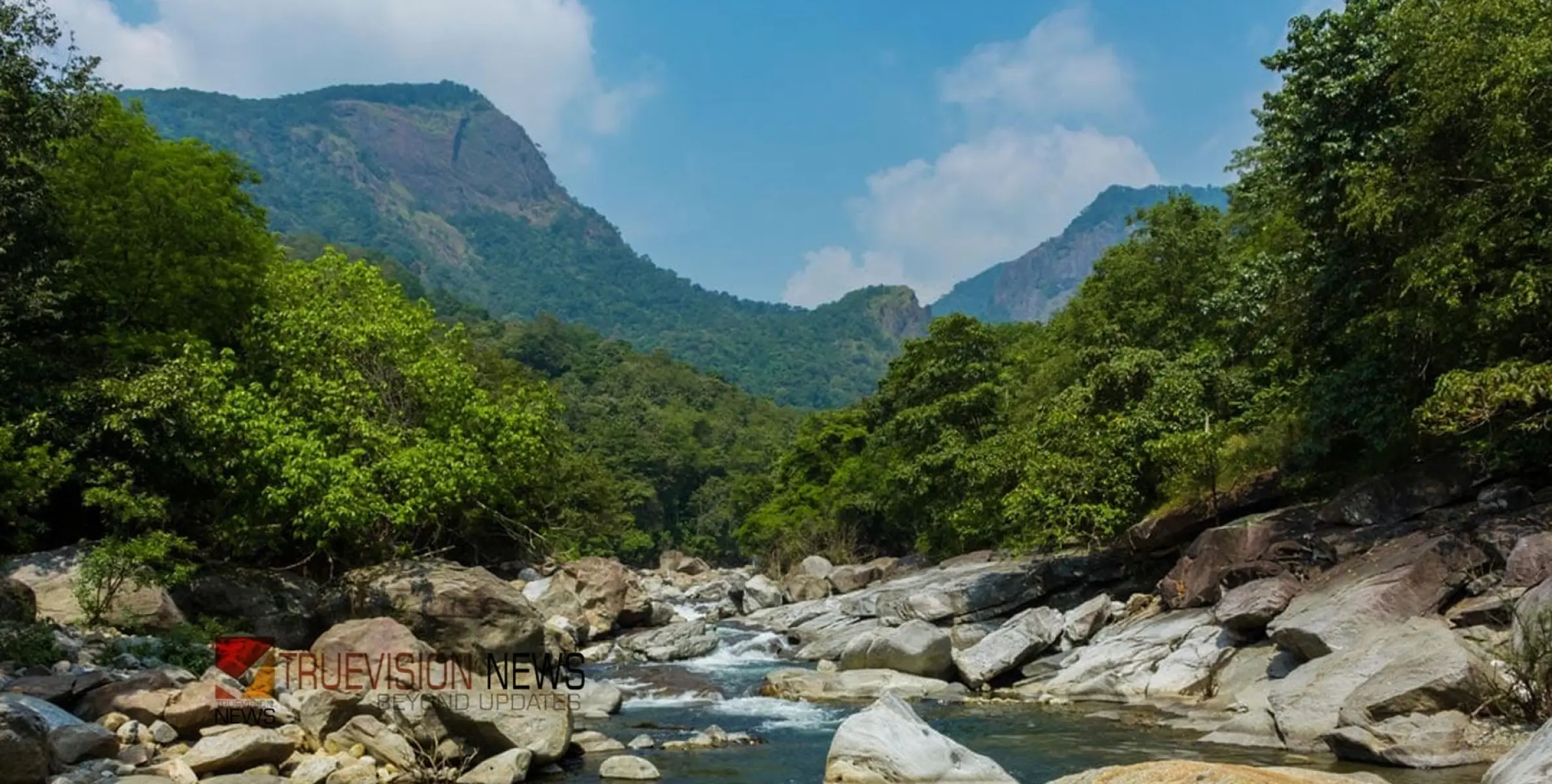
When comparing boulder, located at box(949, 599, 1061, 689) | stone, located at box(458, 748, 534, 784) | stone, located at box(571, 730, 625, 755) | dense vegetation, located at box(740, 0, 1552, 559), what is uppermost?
dense vegetation, located at box(740, 0, 1552, 559)

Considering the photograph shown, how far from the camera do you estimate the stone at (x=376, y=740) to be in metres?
12.1

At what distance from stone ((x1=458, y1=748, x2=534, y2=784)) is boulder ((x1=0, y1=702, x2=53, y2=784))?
407 cm

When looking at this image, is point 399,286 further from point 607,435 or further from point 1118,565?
point 607,435

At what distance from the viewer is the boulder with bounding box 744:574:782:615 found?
42.5m

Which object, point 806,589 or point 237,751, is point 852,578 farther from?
point 237,751

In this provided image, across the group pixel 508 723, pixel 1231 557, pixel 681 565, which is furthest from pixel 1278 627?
pixel 681 565

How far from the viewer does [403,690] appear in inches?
513

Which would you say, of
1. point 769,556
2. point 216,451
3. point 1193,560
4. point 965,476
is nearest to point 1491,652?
point 1193,560

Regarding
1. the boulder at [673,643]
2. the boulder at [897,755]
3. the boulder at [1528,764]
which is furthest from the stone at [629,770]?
the boulder at [673,643]

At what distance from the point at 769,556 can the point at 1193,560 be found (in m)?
43.0

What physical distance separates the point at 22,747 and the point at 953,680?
15789 mm

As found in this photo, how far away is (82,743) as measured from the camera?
1103 cm

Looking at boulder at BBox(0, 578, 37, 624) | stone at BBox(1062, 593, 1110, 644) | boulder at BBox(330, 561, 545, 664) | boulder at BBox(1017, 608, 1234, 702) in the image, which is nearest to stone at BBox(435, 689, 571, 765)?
boulder at BBox(330, 561, 545, 664)

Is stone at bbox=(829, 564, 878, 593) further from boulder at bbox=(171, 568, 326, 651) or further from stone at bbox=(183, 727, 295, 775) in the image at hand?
stone at bbox=(183, 727, 295, 775)
